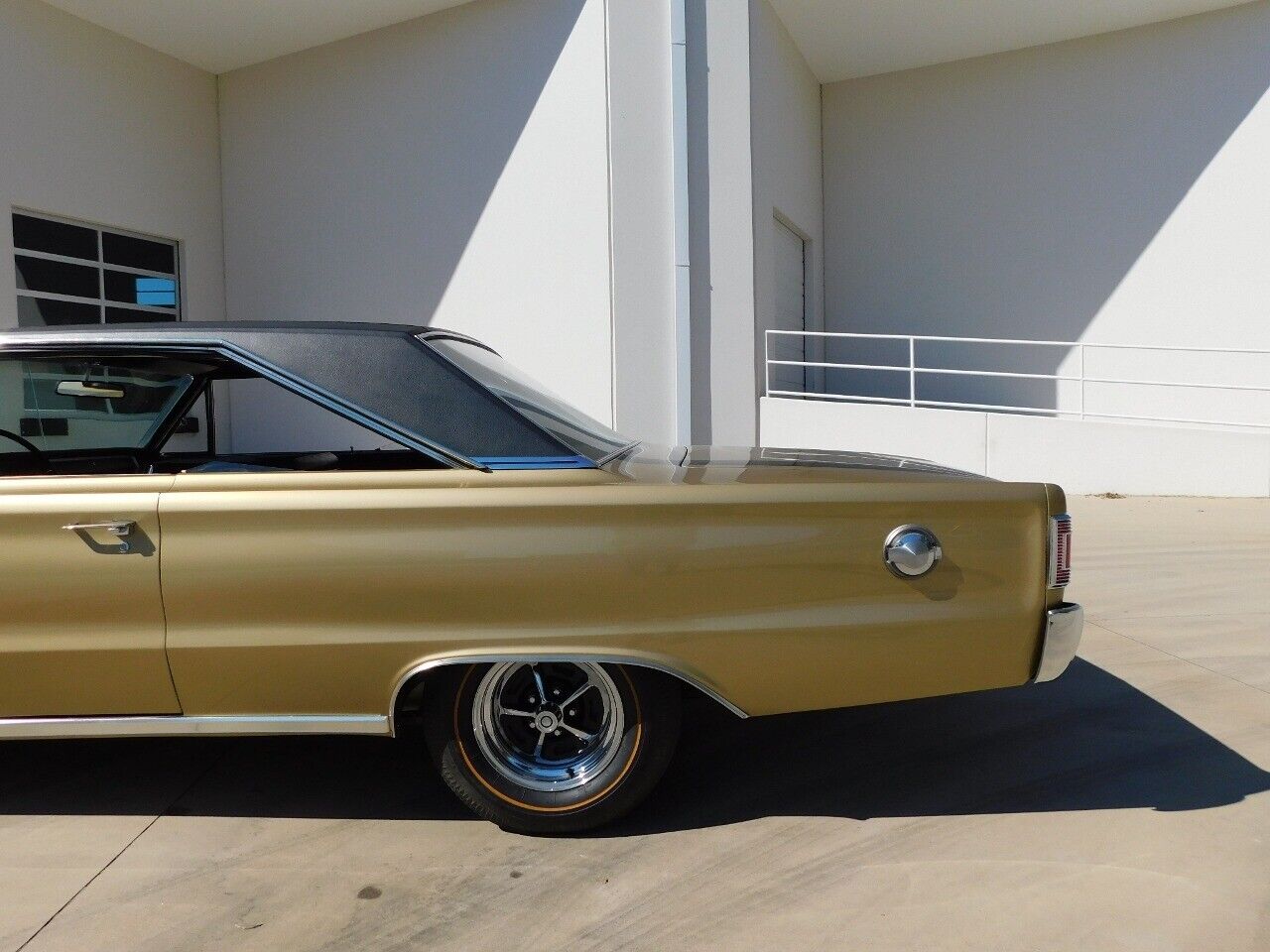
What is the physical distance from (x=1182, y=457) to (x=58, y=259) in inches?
465

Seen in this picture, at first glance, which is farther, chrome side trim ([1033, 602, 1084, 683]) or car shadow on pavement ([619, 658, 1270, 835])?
car shadow on pavement ([619, 658, 1270, 835])

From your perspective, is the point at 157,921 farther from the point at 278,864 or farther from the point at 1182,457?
the point at 1182,457

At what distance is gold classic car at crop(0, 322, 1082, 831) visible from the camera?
10.4 feet

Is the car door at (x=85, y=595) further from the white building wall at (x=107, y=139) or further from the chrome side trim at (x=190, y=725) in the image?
the white building wall at (x=107, y=139)

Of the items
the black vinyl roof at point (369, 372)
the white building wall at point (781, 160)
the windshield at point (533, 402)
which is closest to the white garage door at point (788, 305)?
the white building wall at point (781, 160)

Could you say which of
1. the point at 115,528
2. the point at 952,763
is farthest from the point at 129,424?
the point at 952,763

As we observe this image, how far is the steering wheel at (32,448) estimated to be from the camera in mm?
Result: 4148

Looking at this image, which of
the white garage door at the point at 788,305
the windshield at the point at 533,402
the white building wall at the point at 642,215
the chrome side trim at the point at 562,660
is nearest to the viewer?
the chrome side trim at the point at 562,660

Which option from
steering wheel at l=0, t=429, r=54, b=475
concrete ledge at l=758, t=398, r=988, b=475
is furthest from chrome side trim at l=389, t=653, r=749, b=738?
concrete ledge at l=758, t=398, r=988, b=475

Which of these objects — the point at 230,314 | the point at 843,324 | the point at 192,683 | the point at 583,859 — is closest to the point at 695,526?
the point at 583,859

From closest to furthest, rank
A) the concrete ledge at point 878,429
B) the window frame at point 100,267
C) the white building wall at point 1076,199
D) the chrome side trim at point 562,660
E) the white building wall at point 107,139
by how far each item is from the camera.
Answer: the chrome side trim at point 562,660 → the white building wall at point 107,139 → the window frame at point 100,267 → the concrete ledge at point 878,429 → the white building wall at point 1076,199

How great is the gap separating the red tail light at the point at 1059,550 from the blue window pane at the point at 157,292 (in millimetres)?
12236

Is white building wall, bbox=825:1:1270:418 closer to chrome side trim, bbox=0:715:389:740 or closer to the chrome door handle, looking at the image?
chrome side trim, bbox=0:715:389:740

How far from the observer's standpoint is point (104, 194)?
12.4 m
